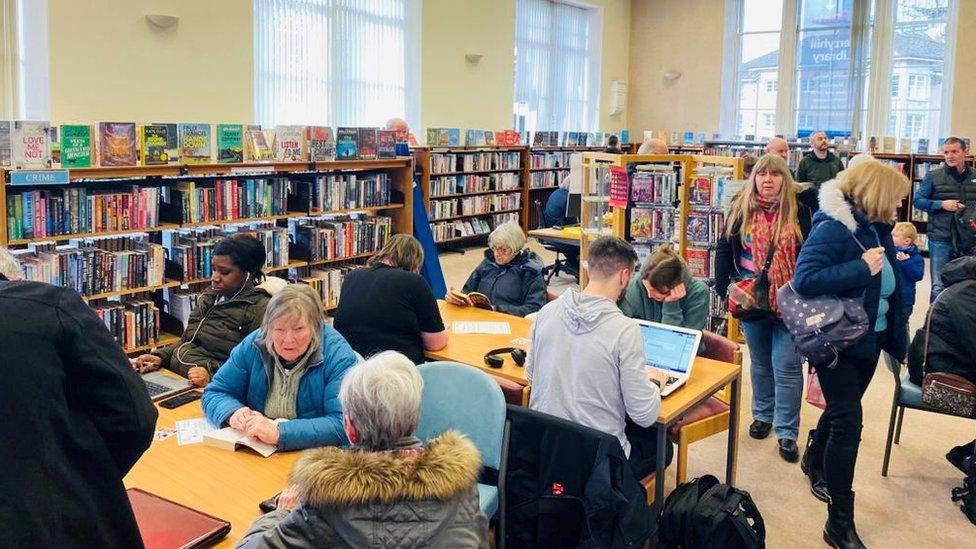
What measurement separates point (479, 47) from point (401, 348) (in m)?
9.41

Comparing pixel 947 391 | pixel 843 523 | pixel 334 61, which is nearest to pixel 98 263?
pixel 843 523

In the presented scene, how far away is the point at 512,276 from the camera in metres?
5.21

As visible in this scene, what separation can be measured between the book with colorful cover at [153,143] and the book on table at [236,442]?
3.49 metres

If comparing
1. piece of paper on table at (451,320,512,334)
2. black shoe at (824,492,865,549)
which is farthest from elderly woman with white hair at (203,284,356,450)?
black shoe at (824,492,865,549)

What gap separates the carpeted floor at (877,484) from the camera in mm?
3635

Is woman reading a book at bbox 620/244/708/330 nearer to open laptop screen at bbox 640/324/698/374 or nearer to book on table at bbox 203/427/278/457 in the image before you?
open laptop screen at bbox 640/324/698/374

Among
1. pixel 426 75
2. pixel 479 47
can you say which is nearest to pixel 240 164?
pixel 426 75

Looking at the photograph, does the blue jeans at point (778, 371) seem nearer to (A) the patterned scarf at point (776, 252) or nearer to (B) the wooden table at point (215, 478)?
(A) the patterned scarf at point (776, 252)

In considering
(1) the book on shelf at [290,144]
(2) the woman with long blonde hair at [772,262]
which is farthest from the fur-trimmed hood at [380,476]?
(1) the book on shelf at [290,144]

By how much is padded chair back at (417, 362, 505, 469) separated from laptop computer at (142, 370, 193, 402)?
42.0 inches

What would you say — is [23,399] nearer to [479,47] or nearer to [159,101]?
[159,101]

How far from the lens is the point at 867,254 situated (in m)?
3.25

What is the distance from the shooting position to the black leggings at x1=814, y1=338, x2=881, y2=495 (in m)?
3.26

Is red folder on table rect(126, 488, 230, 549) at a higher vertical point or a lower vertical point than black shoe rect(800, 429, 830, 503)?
higher
